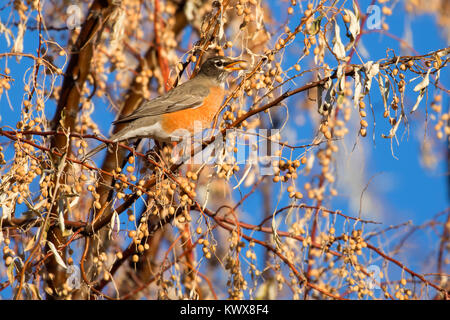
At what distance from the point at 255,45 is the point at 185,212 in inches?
76.2

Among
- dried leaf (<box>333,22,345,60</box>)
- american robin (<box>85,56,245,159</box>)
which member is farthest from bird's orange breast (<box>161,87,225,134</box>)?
dried leaf (<box>333,22,345,60</box>)

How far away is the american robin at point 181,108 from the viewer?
3900 mm

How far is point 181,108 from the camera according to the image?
14.0 ft

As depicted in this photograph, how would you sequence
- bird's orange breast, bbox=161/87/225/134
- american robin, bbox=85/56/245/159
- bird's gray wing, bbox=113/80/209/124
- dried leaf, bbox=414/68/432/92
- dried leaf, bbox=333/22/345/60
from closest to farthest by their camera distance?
1. dried leaf, bbox=414/68/432/92
2. dried leaf, bbox=333/22/345/60
3. american robin, bbox=85/56/245/159
4. bird's gray wing, bbox=113/80/209/124
5. bird's orange breast, bbox=161/87/225/134

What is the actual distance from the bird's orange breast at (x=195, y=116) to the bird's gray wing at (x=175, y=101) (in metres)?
0.03

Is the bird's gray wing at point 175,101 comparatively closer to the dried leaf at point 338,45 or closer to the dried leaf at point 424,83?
the dried leaf at point 338,45

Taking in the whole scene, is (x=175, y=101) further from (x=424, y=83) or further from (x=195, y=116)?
(x=424, y=83)

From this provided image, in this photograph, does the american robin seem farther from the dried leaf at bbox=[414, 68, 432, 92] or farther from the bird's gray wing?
the dried leaf at bbox=[414, 68, 432, 92]

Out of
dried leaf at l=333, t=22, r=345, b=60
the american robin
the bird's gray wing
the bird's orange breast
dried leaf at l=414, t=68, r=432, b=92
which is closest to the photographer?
dried leaf at l=414, t=68, r=432, b=92

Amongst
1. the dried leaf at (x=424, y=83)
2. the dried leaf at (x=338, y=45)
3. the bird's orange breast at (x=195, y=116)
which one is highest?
the bird's orange breast at (x=195, y=116)

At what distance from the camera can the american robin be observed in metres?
3.90

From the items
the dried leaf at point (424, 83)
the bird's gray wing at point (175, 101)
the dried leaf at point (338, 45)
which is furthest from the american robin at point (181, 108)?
the dried leaf at point (424, 83)

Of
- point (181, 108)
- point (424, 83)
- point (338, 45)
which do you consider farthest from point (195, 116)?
point (424, 83)
